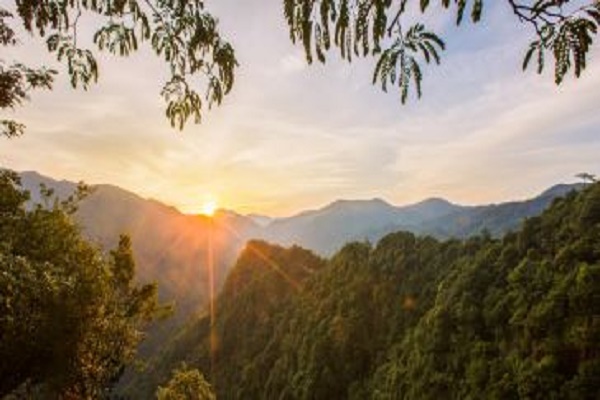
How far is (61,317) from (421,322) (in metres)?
60.2

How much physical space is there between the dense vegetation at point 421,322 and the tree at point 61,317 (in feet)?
118

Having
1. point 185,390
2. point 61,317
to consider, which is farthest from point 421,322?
point 61,317

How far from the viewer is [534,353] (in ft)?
165

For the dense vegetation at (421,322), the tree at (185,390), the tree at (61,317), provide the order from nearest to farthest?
the tree at (61,317) < the tree at (185,390) < the dense vegetation at (421,322)

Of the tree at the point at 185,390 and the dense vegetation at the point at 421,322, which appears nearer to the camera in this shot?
the tree at the point at 185,390

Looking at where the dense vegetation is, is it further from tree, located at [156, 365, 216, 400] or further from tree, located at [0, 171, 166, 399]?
tree, located at [0, 171, 166, 399]

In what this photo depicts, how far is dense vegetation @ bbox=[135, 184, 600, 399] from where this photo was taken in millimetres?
49312

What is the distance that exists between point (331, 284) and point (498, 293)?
168 ft

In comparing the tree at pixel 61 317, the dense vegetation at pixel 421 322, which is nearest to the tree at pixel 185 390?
the tree at pixel 61 317

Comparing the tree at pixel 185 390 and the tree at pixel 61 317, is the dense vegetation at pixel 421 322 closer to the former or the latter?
the tree at pixel 185 390

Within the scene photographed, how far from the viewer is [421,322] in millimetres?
73688

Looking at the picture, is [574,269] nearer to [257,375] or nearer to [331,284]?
[331,284]

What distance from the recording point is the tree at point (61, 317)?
57.3 ft

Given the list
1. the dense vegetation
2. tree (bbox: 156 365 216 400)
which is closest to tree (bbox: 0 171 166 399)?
tree (bbox: 156 365 216 400)
